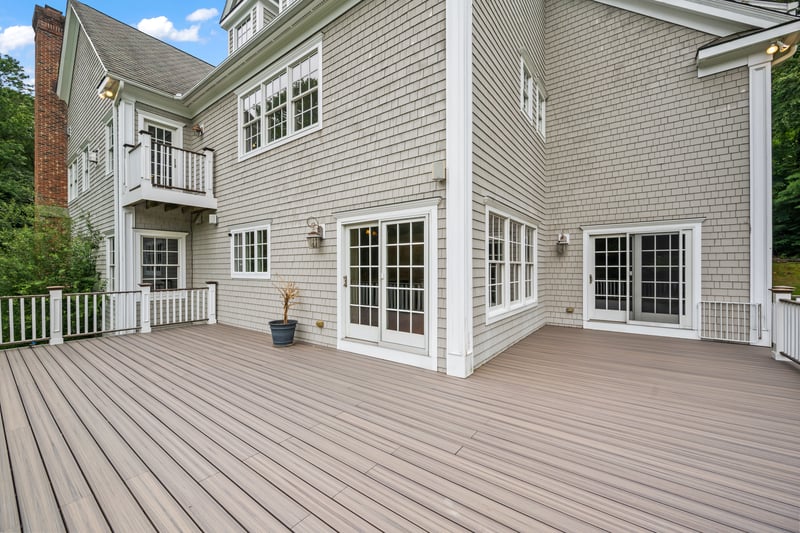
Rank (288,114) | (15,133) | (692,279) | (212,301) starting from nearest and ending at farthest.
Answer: (692,279), (288,114), (212,301), (15,133)

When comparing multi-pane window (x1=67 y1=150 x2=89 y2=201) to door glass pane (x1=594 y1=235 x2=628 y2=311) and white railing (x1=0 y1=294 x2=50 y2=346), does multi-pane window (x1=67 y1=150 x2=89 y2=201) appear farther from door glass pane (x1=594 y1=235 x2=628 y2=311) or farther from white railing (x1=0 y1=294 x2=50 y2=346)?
door glass pane (x1=594 y1=235 x2=628 y2=311)

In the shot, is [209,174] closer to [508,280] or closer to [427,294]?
[427,294]

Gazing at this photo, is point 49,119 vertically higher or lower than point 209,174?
higher

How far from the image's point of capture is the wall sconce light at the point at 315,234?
5320 mm

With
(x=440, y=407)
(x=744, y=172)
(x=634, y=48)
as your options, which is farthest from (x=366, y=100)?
(x=744, y=172)

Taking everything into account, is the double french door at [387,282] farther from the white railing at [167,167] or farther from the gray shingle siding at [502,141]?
the white railing at [167,167]

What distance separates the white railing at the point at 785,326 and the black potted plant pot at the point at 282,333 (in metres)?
6.89

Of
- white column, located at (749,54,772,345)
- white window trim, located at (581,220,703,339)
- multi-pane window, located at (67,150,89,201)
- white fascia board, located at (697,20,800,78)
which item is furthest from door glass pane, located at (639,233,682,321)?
multi-pane window, located at (67,150,89,201)

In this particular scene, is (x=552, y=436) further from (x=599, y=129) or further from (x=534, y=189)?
(x=599, y=129)

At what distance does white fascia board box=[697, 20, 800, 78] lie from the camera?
493 cm

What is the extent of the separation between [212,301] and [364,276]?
16.0ft

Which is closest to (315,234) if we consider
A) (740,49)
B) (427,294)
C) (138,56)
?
(427,294)

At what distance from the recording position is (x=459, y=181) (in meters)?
3.81

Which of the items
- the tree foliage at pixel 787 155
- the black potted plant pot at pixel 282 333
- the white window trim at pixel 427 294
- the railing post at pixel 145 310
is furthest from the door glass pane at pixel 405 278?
the tree foliage at pixel 787 155
